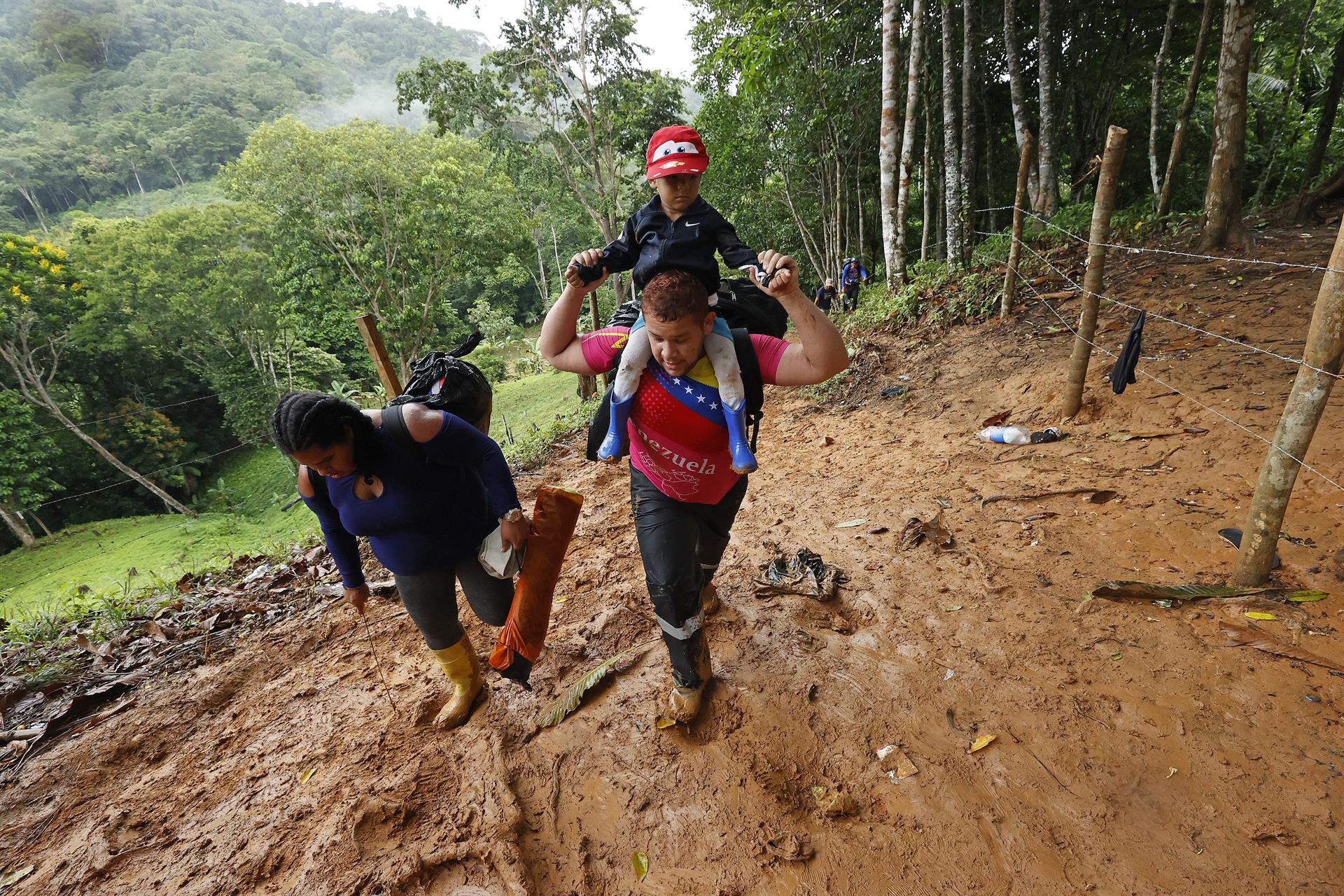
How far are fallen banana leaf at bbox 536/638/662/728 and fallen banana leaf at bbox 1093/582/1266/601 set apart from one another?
94.9 inches

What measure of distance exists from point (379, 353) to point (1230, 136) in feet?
30.7

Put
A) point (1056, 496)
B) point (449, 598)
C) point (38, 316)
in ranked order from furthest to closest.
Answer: point (38, 316), point (1056, 496), point (449, 598)

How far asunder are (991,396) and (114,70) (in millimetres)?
96287

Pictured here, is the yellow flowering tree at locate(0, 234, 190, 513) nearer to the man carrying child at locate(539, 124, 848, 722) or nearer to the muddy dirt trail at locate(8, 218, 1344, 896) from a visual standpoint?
the muddy dirt trail at locate(8, 218, 1344, 896)

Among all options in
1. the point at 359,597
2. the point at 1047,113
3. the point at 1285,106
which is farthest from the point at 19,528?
the point at 1285,106

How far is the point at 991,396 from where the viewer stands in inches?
222

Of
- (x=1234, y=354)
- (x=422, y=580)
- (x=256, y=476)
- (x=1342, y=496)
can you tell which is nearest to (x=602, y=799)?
(x=422, y=580)

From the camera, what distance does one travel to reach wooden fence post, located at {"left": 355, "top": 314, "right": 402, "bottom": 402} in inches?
185

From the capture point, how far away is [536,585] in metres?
2.46

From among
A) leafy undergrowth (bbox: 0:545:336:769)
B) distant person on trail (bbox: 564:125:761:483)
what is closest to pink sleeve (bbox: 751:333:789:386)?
distant person on trail (bbox: 564:125:761:483)

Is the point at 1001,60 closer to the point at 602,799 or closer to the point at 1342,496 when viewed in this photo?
the point at 1342,496

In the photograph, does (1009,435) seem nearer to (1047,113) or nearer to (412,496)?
(412,496)

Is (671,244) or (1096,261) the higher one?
Result: (671,244)

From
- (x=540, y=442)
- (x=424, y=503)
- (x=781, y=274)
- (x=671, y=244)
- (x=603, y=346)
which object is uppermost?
(x=671, y=244)
